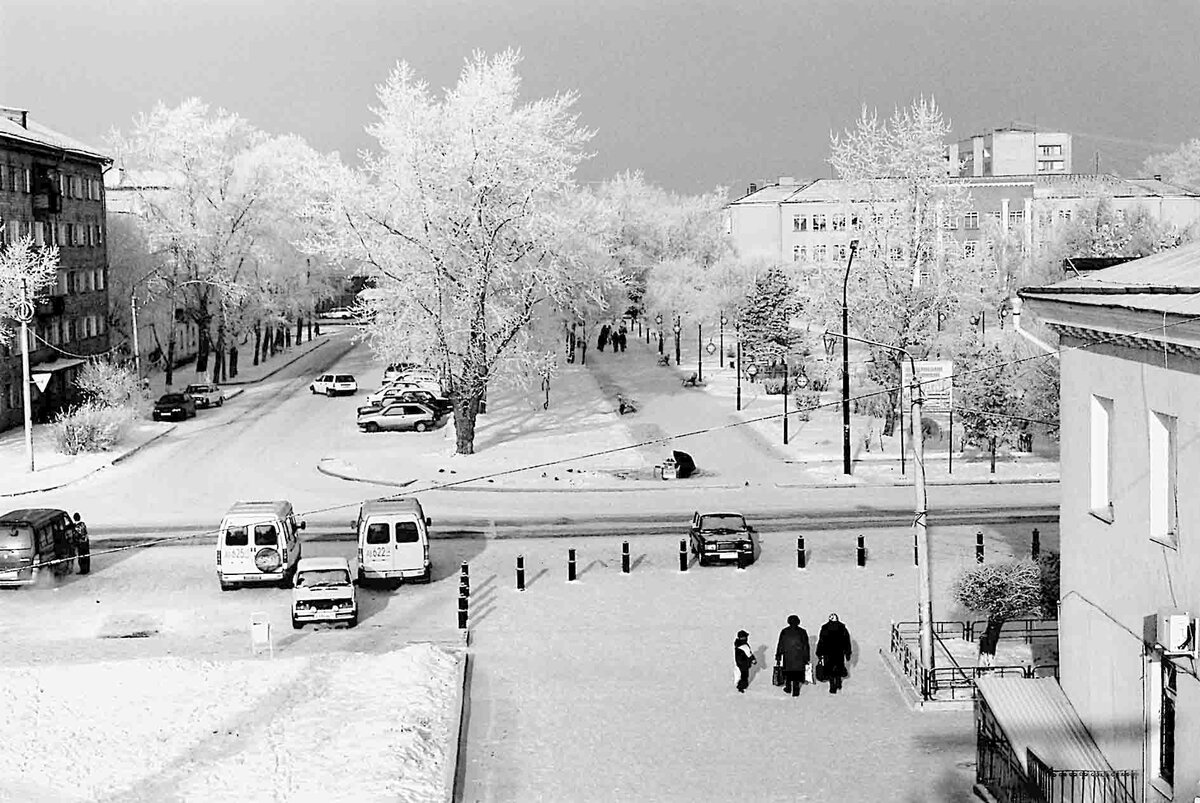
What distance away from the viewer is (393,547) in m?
29.5

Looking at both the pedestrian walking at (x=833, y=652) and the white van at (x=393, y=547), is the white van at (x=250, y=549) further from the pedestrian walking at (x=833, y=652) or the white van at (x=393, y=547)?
the pedestrian walking at (x=833, y=652)

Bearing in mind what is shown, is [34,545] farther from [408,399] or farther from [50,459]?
[408,399]

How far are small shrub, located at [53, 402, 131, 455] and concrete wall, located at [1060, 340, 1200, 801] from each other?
38015 millimetres

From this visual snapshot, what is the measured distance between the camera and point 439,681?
72.9 ft

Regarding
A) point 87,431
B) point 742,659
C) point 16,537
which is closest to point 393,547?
point 16,537

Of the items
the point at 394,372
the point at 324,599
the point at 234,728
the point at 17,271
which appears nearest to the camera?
the point at 234,728

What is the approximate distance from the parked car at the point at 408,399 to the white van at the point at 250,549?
27.3 meters

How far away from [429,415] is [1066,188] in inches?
3110

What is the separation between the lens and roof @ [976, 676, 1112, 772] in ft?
54.0

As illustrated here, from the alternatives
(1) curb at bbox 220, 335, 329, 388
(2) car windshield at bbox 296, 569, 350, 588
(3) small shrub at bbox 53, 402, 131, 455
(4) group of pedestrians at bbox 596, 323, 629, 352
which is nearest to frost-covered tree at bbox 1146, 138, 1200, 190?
(4) group of pedestrians at bbox 596, 323, 629, 352

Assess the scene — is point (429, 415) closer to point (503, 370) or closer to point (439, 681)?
point (503, 370)

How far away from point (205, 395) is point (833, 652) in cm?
4733

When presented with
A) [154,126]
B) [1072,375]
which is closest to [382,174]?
[154,126]

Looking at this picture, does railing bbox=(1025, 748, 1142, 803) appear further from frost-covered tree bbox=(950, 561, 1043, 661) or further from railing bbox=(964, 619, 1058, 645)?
railing bbox=(964, 619, 1058, 645)
